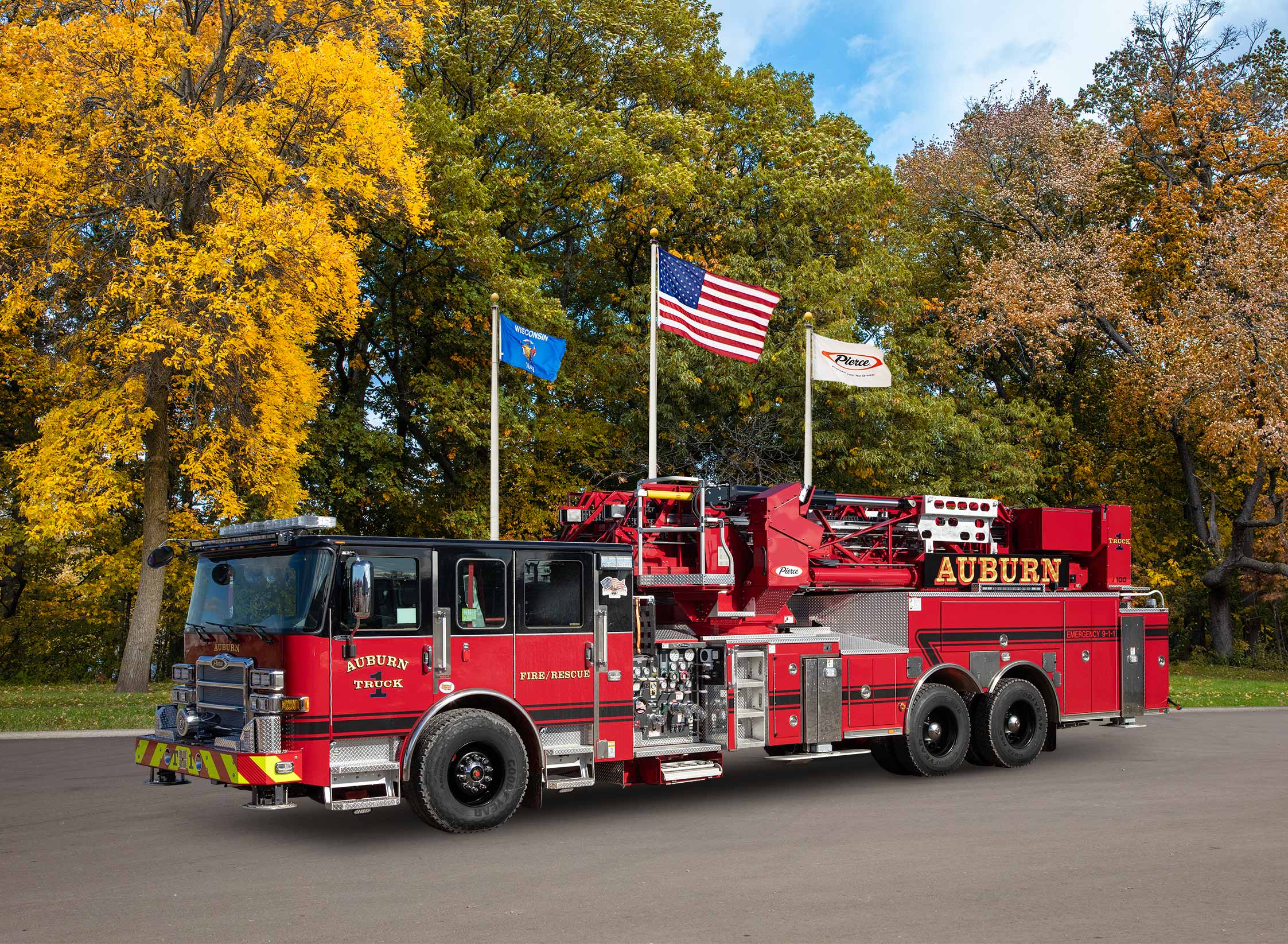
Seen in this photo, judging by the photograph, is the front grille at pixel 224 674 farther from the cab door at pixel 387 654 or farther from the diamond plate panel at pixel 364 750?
the diamond plate panel at pixel 364 750

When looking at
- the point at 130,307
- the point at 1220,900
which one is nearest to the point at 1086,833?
the point at 1220,900

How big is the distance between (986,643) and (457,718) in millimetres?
6934

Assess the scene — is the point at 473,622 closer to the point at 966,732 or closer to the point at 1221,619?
the point at 966,732

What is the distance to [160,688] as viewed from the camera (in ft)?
83.0

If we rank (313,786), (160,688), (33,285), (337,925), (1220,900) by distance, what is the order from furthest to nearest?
(160,688) → (33,285) → (313,786) → (1220,900) → (337,925)

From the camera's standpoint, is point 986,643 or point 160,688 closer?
point 986,643

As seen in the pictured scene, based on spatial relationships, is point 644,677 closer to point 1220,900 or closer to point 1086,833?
point 1086,833

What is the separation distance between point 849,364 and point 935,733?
6.62 metres

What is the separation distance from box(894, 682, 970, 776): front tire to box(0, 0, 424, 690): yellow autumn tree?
524 inches

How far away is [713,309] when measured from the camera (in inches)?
730

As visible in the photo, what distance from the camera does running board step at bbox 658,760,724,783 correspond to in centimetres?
1141

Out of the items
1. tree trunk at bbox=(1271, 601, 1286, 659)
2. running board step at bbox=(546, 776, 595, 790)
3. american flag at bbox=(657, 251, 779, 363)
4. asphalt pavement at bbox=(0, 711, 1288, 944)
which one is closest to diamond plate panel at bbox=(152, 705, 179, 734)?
asphalt pavement at bbox=(0, 711, 1288, 944)

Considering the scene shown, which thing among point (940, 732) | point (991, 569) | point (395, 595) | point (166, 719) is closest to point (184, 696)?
point (166, 719)

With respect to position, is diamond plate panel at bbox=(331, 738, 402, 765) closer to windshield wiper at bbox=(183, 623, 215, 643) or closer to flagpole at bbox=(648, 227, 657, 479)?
windshield wiper at bbox=(183, 623, 215, 643)
